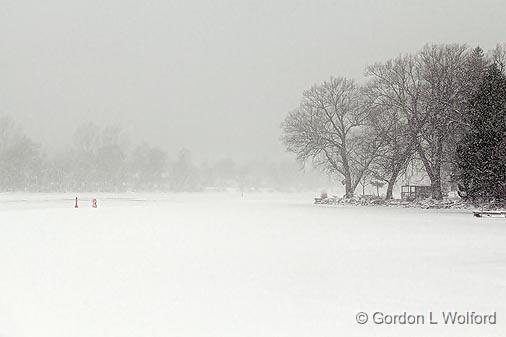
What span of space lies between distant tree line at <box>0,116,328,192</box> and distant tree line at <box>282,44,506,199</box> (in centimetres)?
6895

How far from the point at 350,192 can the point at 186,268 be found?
51.0 metres

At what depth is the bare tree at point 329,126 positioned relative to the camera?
6203cm

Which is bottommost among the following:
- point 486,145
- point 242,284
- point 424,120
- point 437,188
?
point 242,284

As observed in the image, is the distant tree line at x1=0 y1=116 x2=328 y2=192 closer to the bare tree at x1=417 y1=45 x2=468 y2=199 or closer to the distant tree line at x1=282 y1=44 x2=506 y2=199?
the distant tree line at x1=282 y1=44 x2=506 y2=199

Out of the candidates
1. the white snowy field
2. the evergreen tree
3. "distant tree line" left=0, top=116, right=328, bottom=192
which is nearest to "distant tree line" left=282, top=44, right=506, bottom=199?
the evergreen tree

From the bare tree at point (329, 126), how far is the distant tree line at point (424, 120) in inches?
5.0

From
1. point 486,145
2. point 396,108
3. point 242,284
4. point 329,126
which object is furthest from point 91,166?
point 242,284

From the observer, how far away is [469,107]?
40406 mm

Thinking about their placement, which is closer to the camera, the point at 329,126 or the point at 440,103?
the point at 440,103

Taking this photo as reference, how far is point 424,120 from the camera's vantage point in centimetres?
4794

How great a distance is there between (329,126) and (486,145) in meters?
28.3

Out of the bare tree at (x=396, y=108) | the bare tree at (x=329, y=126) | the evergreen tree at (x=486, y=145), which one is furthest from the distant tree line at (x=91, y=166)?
the evergreen tree at (x=486, y=145)

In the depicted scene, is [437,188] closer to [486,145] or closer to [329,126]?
[486,145]

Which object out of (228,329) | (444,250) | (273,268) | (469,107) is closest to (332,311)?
(228,329)
